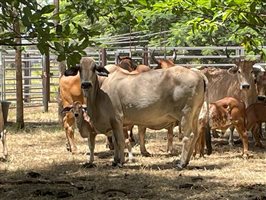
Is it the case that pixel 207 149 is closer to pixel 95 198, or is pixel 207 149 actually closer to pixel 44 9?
pixel 95 198

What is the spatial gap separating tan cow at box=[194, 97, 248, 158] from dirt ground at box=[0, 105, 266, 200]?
30cm

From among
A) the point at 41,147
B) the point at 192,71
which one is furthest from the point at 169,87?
the point at 41,147

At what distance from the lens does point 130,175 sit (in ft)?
27.3

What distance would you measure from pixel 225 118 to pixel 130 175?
2720 millimetres

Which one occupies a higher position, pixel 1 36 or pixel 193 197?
pixel 1 36

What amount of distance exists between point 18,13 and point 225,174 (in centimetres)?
468

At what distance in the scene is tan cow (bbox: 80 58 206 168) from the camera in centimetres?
894

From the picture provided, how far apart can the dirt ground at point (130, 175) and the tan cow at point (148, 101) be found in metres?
0.57

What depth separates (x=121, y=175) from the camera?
27.4ft

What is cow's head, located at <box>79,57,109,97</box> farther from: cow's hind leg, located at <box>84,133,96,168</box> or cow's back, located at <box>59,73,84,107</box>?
cow's back, located at <box>59,73,84,107</box>

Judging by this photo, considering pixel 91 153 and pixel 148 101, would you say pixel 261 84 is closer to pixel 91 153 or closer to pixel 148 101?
pixel 148 101

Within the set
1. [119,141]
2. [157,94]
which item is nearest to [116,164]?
[119,141]

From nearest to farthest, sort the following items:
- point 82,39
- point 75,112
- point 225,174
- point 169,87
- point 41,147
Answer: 1. point 82,39
2. point 225,174
3. point 169,87
4. point 75,112
5. point 41,147

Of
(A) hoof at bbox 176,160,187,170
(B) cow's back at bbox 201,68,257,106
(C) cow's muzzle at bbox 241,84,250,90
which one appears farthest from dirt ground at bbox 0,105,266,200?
(C) cow's muzzle at bbox 241,84,250,90
